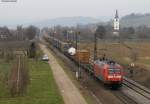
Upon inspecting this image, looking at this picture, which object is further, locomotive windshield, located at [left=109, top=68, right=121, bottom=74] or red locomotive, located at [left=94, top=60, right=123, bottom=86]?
locomotive windshield, located at [left=109, top=68, right=121, bottom=74]

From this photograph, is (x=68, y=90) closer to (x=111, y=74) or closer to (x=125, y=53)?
(x=111, y=74)

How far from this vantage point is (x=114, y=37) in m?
176

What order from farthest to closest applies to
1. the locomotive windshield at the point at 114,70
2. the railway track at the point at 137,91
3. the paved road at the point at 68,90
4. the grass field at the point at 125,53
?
the grass field at the point at 125,53 < the locomotive windshield at the point at 114,70 < the railway track at the point at 137,91 < the paved road at the point at 68,90

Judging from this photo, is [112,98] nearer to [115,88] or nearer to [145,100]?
[145,100]

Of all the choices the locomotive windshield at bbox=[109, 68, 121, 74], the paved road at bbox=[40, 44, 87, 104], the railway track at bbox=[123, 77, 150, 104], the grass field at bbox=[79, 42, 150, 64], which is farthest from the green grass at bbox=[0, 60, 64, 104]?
the grass field at bbox=[79, 42, 150, 64]

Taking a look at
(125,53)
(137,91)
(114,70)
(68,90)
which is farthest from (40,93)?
(125,53)

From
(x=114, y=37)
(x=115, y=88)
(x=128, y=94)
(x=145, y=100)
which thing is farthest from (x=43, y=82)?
(x=114, y=37)

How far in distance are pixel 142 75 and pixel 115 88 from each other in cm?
886

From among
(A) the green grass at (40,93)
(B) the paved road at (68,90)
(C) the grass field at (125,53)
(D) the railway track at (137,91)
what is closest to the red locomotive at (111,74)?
(D) the railway track at (137,91)

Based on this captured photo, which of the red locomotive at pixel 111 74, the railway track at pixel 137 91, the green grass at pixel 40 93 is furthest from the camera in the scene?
the red locomotive at pixel 111 74

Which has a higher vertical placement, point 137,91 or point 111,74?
point 111,74

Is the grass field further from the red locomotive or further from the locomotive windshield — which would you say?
the locomotive windshield

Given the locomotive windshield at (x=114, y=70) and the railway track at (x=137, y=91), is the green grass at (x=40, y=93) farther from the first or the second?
the railway track at (x=137, y=91)

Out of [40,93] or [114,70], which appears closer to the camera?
[40,93]
